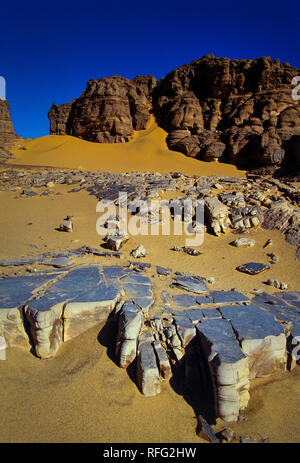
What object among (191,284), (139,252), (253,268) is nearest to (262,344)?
(191,284)

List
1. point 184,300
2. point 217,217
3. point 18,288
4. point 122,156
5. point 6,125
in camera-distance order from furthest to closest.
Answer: point 6,125 → point 122,156 → point 217,217 → point 184,300 → point 18,288

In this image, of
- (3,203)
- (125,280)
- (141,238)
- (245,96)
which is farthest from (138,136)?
(125,280)

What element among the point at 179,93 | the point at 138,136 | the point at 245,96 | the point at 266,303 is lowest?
the point at 266,303

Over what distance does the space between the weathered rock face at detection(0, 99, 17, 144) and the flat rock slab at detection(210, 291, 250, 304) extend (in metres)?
29.7

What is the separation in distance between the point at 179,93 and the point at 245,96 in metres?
7.60

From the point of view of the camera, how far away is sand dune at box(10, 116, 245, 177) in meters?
17.2

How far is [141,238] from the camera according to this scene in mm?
5770

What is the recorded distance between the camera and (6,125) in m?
26.0

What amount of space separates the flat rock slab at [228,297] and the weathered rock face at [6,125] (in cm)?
2968

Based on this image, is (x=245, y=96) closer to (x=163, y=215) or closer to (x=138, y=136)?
(x=138, y=136)

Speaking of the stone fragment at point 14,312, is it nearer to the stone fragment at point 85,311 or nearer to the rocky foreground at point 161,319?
the rocky foreground at point 161,319

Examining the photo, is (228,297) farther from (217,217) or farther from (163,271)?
(217,217)

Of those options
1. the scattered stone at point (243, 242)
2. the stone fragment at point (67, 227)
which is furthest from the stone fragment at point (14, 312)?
the scattered stone at point (243, 242)

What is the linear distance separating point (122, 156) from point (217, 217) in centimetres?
1676
